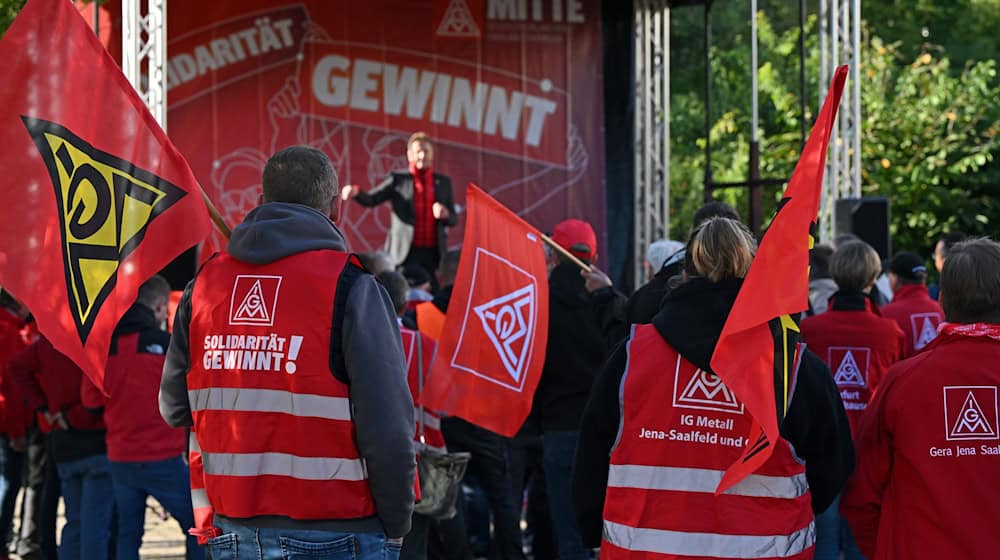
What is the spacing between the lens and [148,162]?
4.07 metres

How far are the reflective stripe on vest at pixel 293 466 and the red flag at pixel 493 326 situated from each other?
251cm

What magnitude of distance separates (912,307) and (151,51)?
16.2 feet

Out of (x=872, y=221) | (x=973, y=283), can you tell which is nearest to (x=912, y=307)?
(x=973, y=283)

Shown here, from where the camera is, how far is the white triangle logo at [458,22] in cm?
1453

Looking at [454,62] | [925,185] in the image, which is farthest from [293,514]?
[925,185]

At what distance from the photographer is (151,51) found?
8.64 meters

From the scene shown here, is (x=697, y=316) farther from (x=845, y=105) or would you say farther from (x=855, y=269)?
(x=845, y=105)

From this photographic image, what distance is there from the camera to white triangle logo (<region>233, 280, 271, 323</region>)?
11.4 ft

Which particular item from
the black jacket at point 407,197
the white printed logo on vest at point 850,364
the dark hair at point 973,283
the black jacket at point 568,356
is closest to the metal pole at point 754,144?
the black jacket at point 407,197

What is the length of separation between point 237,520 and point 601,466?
0.98 m

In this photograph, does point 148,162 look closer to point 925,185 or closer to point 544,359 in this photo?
point 544,359

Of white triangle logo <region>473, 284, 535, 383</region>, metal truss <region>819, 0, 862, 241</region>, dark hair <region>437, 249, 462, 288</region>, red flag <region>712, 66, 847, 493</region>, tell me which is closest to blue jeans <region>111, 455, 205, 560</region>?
white triangle logo <region>473, 284, 535, 383</region>

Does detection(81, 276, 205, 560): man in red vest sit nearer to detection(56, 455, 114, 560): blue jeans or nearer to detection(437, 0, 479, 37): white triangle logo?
detection(56, 455, 114, 560): blue jeans

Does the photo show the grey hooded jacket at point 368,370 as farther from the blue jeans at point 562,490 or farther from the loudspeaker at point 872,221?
the loudspeaker at point 872,221
